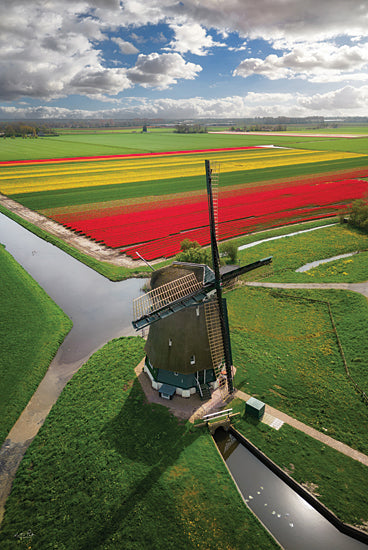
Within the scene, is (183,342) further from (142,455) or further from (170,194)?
(170,194)

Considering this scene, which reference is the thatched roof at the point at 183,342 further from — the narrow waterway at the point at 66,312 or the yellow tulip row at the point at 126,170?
the yellow tulip row at the point at 126,170

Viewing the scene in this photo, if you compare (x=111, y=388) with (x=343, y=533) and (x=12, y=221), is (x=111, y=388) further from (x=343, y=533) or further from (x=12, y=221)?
(x=12, y=221)

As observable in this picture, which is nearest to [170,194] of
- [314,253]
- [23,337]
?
[314,253]

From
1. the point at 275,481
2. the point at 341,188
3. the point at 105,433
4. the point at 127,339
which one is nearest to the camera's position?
the point at 275,481

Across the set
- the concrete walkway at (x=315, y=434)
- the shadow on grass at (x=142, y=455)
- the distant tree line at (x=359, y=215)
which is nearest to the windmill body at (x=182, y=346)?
the shadow on grass at (x=142, y=455)

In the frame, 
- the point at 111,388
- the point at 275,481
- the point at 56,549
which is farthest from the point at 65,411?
the point at 275,481

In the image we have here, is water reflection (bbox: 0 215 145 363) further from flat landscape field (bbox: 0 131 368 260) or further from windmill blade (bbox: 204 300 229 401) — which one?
windmill blade (bbox: 204 300 229 401)

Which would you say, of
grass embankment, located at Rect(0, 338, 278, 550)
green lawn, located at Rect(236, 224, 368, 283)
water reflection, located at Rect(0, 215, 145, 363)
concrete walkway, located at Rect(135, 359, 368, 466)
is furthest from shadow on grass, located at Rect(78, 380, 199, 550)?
green lawn, located at Rect(236, 224, 368, 283)
